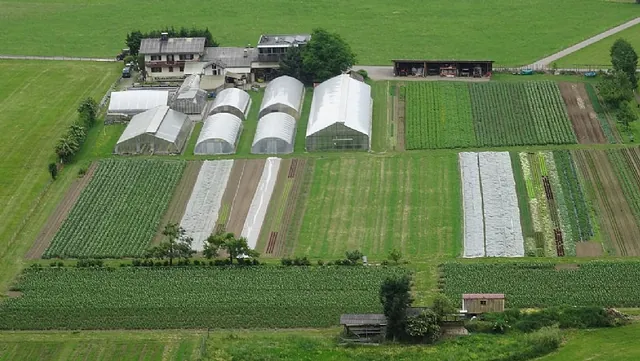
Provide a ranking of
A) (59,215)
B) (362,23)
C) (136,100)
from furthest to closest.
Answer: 1. (362,23)
2. (136,100)
3. (59,215)

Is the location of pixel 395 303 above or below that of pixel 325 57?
below

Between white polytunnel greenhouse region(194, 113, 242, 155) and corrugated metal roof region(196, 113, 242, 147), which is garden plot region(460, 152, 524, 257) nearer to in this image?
white polytunnel greenhouse region(194, 113, 242, 155)

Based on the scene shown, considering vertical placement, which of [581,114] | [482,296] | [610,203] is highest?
[581,114]

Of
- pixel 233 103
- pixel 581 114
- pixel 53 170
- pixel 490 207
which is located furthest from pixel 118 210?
pixel 581 114

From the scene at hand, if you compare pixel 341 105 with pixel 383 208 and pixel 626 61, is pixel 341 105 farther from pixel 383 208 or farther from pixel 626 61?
pixel 626 61

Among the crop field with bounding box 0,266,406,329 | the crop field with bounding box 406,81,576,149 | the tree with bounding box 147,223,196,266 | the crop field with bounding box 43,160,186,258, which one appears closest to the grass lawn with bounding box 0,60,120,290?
the crop field with bounding box 43,160,186,258

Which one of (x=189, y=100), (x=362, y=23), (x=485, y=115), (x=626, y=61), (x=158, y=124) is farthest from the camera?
(x=362, y=23)

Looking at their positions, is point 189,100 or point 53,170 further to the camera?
point 189,100
